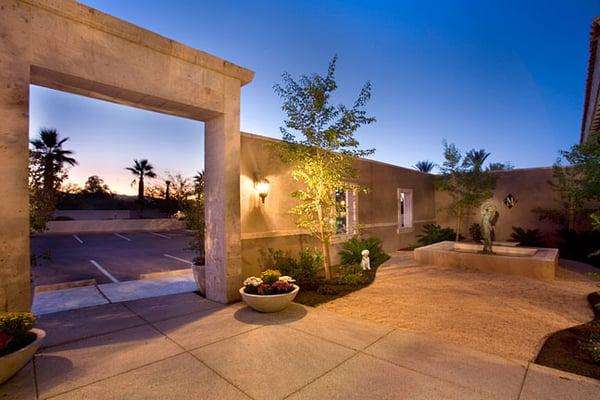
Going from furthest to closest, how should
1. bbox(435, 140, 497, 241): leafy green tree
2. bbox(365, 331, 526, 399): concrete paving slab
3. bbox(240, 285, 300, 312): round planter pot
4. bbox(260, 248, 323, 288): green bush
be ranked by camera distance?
1. bbox(435, 140, 497, 241): leafy green tree
2. bbox(260, 248, 323, 288): green bush
3. bbox(240, 285, 300, 312): round planter pot
4. bbox(365, 331, 526, 399): concrete paving slab

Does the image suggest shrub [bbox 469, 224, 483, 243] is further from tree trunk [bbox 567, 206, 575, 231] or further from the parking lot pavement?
the parking lot pavement

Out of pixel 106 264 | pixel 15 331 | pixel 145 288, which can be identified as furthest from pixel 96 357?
pixel 106 264

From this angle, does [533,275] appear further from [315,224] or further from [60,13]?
[60,13]

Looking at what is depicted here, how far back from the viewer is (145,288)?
251 inches

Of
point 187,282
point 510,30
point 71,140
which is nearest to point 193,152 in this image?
point 71,140

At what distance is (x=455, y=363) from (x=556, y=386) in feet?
2.64

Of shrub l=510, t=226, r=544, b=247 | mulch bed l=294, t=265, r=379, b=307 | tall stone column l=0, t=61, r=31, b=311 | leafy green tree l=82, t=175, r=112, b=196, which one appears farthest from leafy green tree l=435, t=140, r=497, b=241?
leafy green tree l=82, t=175, r=112, b=196

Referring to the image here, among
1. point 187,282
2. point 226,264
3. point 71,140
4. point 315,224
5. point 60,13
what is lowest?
point 187,282

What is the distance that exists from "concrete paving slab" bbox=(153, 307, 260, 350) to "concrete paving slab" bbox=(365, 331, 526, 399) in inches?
72.5

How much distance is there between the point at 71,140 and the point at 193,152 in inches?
432

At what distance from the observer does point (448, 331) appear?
393 centimetres

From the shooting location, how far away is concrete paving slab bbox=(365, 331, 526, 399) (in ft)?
8.57

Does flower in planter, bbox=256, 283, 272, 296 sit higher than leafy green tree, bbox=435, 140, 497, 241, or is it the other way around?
leafy green tree, bbox=435, 140, 497, 241

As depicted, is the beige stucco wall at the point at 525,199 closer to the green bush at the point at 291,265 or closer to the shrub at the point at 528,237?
the shrub at the point at 528,237
